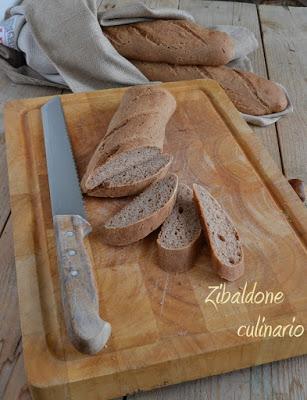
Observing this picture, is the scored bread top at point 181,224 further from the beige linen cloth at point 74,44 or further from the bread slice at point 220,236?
the beige linen cloth at point 74,44

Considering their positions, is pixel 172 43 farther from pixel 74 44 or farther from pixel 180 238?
pixel 180 238

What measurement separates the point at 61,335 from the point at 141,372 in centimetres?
14

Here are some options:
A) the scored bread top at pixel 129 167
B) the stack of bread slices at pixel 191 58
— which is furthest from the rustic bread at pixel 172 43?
the scored bread top at pixel 129 167

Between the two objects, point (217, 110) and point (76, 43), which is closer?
point (217, 110)

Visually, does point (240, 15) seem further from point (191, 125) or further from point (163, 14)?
point (191, 125)

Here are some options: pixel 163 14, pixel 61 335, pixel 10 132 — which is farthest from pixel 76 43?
pixel 61 335

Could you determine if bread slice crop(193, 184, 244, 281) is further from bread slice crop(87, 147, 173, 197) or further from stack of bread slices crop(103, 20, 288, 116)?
stack of bread slices crop(103, 20, 288, 116)

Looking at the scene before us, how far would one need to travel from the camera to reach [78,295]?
2.60 ft

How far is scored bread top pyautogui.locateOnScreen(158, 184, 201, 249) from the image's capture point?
95 cm

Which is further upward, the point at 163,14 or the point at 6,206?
the point at 163,14

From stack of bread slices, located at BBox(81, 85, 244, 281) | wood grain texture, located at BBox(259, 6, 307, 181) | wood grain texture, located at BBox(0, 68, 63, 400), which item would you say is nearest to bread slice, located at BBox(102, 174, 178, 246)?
stack of bread slices, located at BBox(81, 85, 244, 281)

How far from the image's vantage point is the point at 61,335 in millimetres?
835

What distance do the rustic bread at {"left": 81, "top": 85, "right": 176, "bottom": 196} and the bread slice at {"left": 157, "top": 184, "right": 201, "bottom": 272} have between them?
0.12 meters

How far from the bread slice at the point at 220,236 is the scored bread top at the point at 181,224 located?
0.09ft
